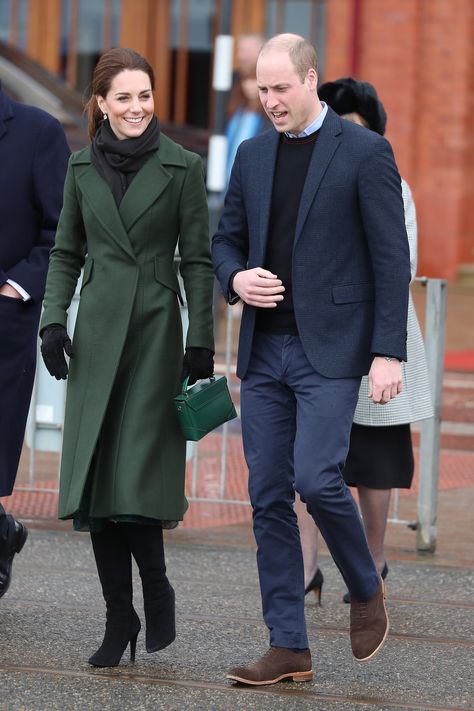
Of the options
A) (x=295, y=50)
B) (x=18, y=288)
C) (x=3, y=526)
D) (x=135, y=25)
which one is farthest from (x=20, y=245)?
(x=135, y=25)

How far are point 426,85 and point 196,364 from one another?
12547 millimetres

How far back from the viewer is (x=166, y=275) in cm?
488

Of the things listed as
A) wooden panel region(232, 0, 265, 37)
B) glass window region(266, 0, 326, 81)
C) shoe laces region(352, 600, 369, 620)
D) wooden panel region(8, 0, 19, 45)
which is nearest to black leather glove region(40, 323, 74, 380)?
shoe laces region(352, 600, 369, 620)

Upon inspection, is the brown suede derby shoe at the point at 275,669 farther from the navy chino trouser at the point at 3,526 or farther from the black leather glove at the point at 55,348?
the navy chino trouser at the point at 3,526

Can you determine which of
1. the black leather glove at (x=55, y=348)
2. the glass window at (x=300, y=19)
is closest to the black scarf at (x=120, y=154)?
the black leather glove at (x=55, y=348)

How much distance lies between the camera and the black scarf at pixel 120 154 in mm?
4836

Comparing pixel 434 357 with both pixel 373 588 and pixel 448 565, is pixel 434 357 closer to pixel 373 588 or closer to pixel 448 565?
pixel 448 565

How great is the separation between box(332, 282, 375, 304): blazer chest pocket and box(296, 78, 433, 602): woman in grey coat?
103 cm

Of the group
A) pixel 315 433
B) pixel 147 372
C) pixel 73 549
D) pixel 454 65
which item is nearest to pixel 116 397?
pixel 147 372

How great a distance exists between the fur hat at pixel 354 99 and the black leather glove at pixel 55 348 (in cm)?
158

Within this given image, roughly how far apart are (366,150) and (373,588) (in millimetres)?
1355

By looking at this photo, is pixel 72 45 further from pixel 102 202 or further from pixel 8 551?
pixel 102 202

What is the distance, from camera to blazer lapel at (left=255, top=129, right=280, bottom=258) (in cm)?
479

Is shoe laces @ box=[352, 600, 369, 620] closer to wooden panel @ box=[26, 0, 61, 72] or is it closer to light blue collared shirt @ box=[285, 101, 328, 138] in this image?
light blue collared shirt @ box=[285, 101, 328, 138]
